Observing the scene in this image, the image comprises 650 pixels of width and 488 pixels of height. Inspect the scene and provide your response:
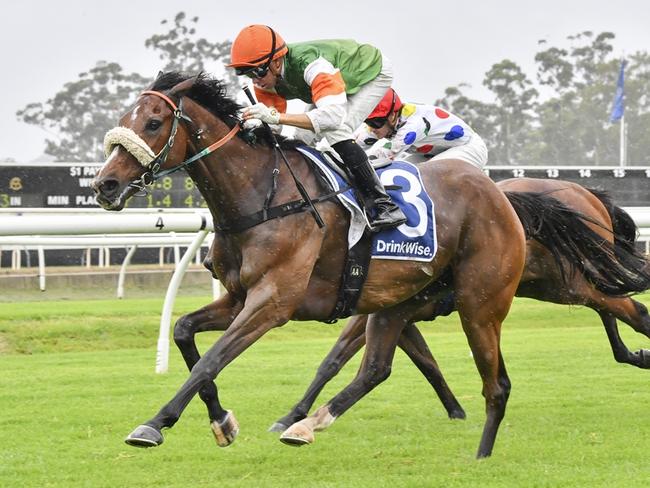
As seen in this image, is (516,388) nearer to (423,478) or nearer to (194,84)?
(423,478)

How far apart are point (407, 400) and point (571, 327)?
5.40 m

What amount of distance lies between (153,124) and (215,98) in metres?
0.40

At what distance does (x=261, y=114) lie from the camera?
15.3 feet

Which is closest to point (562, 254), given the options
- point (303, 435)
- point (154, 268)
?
point (303, 435)

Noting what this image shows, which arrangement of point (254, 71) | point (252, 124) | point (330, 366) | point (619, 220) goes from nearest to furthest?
point (252, 124), point (254, 71), point (330, 366), point (619, 220)

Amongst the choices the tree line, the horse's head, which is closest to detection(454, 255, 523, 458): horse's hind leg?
the horse's head

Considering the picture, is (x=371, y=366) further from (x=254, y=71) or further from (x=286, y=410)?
(x=254, y=71)

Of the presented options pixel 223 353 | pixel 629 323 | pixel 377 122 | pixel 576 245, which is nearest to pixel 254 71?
pixel 223 353

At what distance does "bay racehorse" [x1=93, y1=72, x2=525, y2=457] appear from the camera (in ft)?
14.4

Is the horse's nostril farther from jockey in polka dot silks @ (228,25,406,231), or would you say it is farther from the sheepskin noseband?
jockey in polka dot silks @ (228,25,406,231)

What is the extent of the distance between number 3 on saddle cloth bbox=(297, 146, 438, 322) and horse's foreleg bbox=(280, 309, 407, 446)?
1.62 ft

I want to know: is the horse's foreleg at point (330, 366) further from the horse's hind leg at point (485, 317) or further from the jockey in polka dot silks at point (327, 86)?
the jockey in polka dot silks at point (327, 86)

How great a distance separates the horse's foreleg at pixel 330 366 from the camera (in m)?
5.56

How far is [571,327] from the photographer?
11.5 meters
